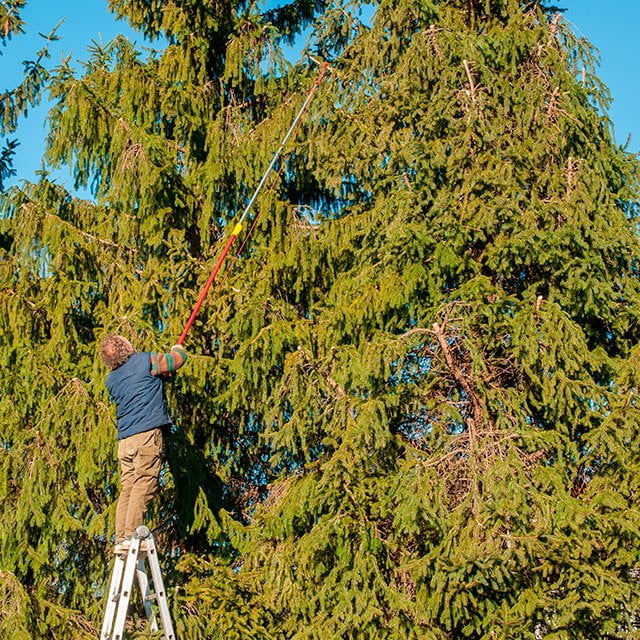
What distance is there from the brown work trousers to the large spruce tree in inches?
56.8

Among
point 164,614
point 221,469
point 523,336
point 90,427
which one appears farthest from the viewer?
point 221,469

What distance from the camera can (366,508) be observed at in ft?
27.2

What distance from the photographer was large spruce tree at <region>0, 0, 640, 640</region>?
26.2 feet

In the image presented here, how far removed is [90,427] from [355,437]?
2.49 meters

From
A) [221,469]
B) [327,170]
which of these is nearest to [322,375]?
[221,469]

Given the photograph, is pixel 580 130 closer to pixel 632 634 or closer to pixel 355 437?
pixel 355 437

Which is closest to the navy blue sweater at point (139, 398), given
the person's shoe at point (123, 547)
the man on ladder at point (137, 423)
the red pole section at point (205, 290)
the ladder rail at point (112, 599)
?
the man on ladder at point (137, 423)

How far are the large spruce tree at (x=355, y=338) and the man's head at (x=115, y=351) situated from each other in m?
1.40

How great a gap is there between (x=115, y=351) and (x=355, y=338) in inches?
99.4

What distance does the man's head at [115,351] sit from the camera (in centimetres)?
768

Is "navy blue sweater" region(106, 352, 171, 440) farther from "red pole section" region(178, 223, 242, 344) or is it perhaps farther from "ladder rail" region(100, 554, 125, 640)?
"ladder rail" region(100, 554, 125, 640)

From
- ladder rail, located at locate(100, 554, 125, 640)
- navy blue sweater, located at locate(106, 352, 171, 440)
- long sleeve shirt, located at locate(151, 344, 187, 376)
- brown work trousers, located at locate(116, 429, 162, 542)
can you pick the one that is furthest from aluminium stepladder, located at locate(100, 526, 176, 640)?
long sleeve shirt, located at locate(151, 344, 187, 376)

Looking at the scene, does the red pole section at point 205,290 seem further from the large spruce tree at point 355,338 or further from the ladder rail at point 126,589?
→ the ladder rail at point 126,589

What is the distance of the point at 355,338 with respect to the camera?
30.6ft
